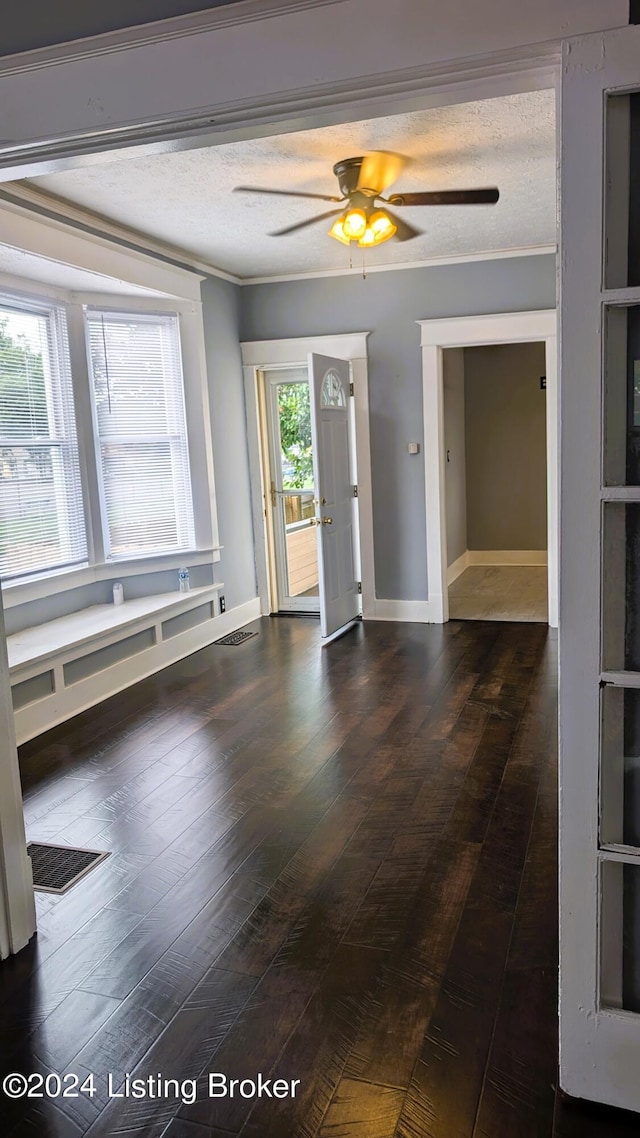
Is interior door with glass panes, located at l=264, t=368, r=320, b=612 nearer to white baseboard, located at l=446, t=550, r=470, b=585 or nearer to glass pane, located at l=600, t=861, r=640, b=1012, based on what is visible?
white baseboard, located at l=446, t=550, r=470, b=585

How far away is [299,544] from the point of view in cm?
712

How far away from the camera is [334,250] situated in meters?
5.66

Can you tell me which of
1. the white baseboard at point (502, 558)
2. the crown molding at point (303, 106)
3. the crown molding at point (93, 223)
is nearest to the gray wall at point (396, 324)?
the crown molding at point (93, 223)

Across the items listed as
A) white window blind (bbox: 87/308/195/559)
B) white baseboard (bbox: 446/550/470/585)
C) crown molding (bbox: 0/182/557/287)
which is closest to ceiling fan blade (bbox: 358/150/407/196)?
crown molding (bbox: 0/182/557/287)

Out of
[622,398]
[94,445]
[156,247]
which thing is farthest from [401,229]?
[622,398]

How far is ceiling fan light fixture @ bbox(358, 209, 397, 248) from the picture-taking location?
4.11 meters

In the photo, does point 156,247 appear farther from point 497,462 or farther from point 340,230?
point 497,462

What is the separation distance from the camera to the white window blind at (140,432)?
529cm

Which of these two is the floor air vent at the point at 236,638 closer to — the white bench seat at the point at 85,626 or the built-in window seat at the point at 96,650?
the built-in window seat at the point at 96,650

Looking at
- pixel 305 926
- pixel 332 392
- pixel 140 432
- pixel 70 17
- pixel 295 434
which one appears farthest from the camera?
pixel 295 434

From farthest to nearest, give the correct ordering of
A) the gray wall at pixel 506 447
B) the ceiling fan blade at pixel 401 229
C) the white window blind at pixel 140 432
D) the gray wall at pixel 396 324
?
the gray wall at pixel 506 447 → the gray wall at pixel 396 324 → the white window blind at pixel 140 432 → the ceiling fan blade at pixel 401 229

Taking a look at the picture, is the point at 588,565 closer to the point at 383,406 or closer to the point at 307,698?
the point at 307,698

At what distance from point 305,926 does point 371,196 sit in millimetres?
3494

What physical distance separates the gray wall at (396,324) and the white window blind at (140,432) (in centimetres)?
117
